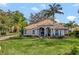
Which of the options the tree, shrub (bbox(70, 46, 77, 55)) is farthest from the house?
shrub (bbox(70, 46, 77, 55))

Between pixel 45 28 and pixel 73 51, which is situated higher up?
pixel 45 28

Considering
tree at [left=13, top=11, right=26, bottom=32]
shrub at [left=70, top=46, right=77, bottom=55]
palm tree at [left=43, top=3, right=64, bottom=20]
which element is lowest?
shrub at [left=70, top=46, right=77, bottom=55]

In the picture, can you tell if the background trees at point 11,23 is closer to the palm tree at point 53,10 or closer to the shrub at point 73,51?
the palm tree at point 53,10

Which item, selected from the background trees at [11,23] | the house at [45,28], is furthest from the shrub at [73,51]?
the background trees at [11,23]

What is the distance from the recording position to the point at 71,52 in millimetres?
35312

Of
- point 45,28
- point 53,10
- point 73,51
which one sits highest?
point 53,10

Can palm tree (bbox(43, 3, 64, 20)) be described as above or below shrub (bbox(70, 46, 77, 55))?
above

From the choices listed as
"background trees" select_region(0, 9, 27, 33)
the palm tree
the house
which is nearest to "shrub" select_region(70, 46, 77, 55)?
the house

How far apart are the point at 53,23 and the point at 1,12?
0.44 m

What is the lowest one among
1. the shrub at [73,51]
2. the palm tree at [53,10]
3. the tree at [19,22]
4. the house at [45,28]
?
the shrub at [73,51]

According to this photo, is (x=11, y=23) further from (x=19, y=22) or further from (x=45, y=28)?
(x=45, y=28)

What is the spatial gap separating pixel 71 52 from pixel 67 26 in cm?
22

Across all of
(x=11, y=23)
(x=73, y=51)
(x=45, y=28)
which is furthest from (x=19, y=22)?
(x=73, y=51)

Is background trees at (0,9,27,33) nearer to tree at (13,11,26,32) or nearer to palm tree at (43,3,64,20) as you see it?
tree at (13,11,26,32)
